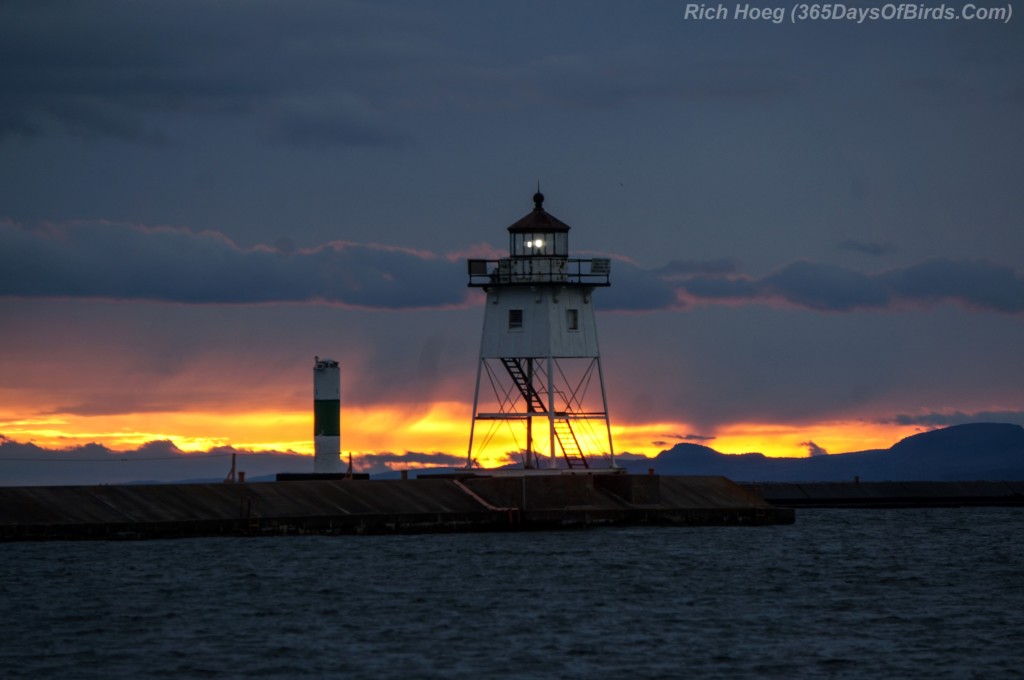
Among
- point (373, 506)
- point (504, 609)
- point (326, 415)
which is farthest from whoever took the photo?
point (326, 415)

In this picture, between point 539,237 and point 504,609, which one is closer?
point 504,609

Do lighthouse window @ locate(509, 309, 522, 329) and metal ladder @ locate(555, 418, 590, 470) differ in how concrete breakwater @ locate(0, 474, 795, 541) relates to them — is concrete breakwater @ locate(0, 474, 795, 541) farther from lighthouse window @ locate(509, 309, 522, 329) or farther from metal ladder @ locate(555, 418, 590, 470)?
lighthouse window @ locate(509, 309, 522, 329)

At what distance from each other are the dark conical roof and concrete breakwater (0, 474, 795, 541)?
9.55 meters

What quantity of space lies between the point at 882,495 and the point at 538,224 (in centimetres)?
4808

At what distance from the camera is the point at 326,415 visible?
220ft

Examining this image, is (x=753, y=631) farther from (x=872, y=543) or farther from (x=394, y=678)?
(x=872, y=543)

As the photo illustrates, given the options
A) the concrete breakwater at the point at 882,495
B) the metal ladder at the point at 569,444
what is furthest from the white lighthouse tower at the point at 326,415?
the concrete breakwater at the point at 882,495

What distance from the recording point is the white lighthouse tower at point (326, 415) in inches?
2625

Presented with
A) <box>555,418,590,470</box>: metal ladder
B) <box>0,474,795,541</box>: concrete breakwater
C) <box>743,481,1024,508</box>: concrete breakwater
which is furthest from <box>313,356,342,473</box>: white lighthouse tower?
<box>743,481,1024,508</box>: concrete breakwater

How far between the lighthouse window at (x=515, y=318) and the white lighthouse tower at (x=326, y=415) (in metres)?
6.84

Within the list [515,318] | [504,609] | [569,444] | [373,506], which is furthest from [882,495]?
[504,609]

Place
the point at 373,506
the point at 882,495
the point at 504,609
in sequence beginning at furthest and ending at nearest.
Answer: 1. the point at 882,495
2. the point at 373,506
3. the point at 504,609

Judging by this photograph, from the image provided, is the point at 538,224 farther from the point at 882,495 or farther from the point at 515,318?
the point at 882,495

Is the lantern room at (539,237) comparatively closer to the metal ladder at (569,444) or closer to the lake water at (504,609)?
the metal ladder at (569,444)
